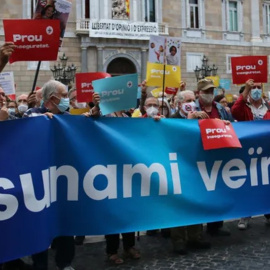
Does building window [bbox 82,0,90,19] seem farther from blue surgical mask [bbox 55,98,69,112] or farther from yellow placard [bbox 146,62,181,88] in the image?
blue surgical mask [bbox 55,98,69,112]

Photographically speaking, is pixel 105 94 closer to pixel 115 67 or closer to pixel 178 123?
pixel 178 123

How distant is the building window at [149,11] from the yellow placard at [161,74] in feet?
61.8

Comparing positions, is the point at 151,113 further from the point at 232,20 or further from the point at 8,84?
the point at 232,20

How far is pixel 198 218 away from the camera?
4414mm

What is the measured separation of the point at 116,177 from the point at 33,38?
1.59 metres

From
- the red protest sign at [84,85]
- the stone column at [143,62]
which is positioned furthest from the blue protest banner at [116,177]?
the stone column at [143,62]

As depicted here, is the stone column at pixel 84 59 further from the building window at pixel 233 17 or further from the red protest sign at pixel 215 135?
the red protest sign at pixel 215 135

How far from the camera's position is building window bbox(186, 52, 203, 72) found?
25828 mm

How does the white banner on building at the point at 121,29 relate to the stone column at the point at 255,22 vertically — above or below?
below

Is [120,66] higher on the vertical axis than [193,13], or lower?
lower

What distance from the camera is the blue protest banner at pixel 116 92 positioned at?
3.88m

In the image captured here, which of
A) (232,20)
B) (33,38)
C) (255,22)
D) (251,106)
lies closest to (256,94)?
(251,106)

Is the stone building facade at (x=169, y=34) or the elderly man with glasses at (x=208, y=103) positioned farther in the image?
the stone building facade at (x=169, y=34)

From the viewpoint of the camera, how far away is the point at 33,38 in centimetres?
424
